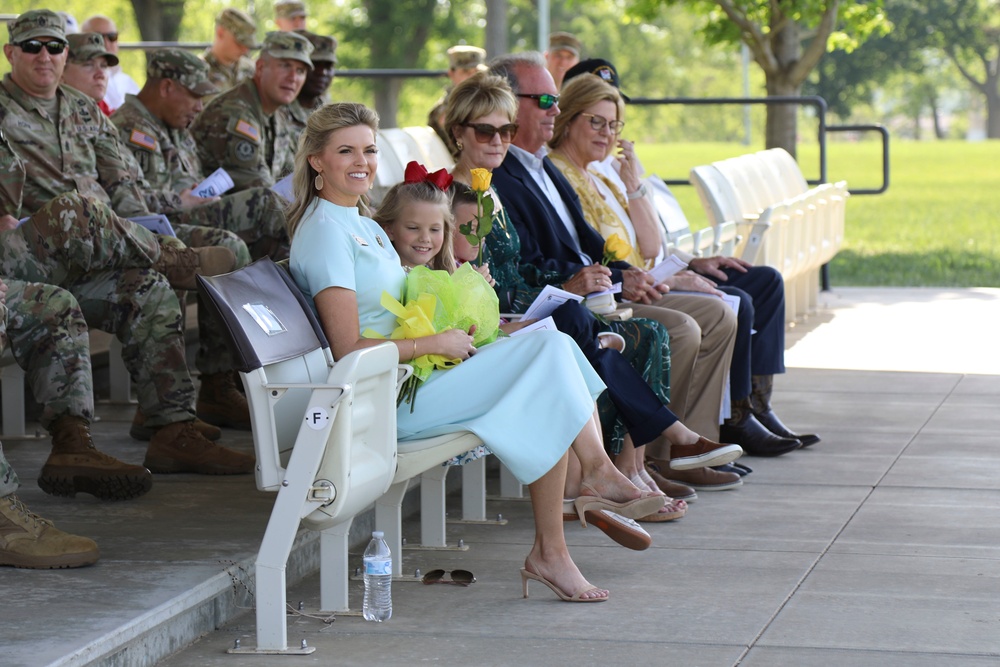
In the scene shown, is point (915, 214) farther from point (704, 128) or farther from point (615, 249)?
point (704, 128)

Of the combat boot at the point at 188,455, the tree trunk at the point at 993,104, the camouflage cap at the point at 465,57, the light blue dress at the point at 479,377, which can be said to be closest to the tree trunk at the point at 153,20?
the camouflage cap at the point at 465,57

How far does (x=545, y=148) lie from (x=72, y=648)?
3.20 m

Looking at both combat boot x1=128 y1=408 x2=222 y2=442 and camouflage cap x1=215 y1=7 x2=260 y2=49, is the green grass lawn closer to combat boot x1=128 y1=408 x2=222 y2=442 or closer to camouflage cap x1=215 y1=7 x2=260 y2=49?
camouflage cap x1=215 y1=7 x2=260 y2=49

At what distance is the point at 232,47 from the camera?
970 cm

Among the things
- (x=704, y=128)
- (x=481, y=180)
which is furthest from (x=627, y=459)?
(x=704, y=128)

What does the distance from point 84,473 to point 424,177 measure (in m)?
1.43

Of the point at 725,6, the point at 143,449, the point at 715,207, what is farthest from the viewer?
the point at 725,6

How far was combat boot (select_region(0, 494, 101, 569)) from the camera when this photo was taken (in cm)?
418

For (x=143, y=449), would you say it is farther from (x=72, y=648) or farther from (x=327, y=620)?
(x=72, y=648)

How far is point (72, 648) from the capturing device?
11.3 feet

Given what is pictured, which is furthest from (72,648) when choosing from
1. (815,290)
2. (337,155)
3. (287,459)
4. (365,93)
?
(365,93)

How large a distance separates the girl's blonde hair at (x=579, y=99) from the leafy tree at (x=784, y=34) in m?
9.46

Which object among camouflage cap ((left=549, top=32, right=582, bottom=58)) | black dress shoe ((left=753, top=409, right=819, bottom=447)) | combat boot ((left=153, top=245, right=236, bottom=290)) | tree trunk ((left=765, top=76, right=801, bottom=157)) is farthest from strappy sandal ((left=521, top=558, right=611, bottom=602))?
tree trunk ((left=765, top=76, right=801, bottom=157))

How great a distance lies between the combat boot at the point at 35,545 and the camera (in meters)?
4.18
